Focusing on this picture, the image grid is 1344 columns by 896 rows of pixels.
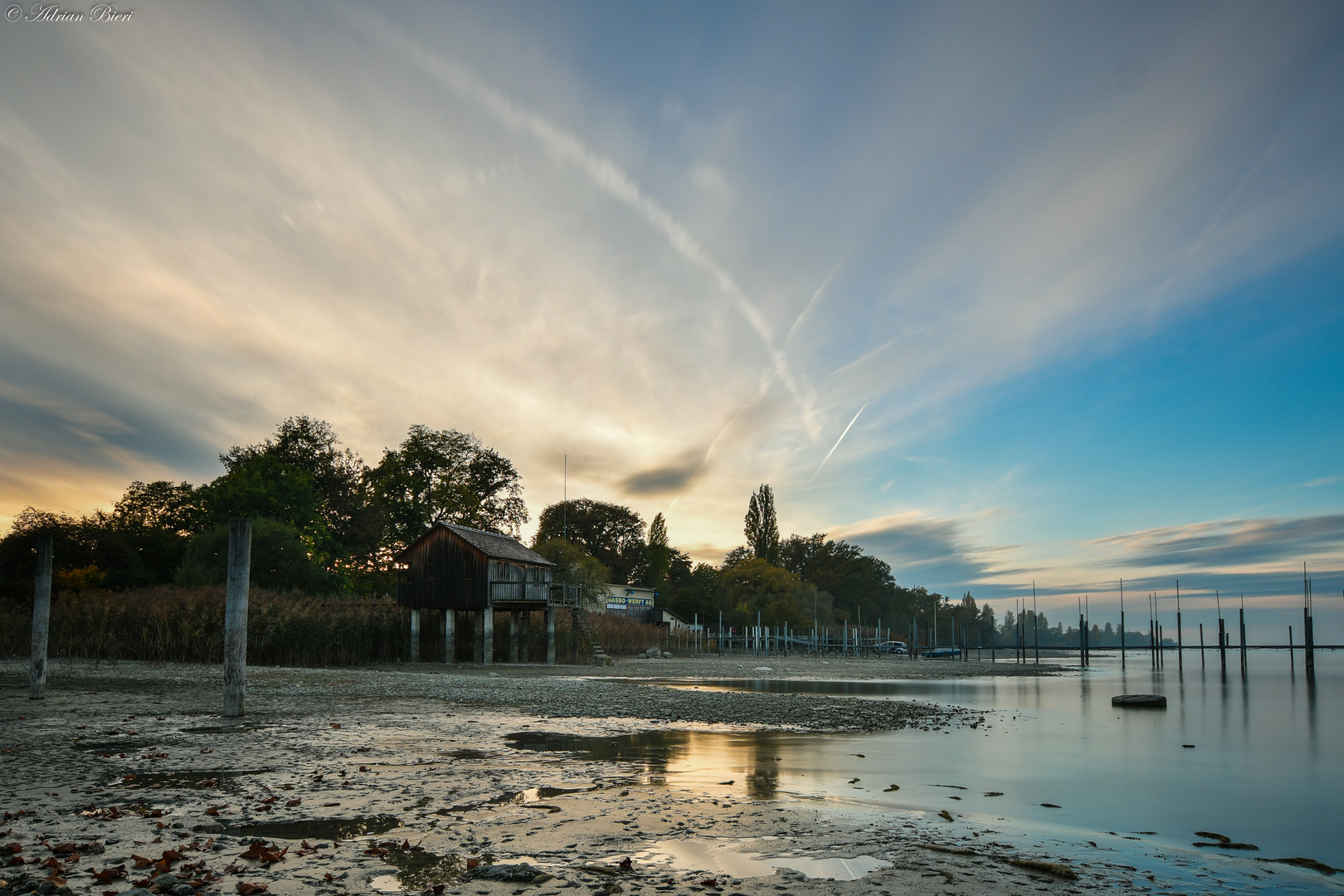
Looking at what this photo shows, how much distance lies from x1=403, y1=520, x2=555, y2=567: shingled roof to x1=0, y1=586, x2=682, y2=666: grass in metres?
5.56

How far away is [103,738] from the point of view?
38.8 ft

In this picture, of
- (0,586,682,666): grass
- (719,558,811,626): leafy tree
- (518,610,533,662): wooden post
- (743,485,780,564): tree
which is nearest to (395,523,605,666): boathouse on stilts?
(518,610,533,662): wooden post

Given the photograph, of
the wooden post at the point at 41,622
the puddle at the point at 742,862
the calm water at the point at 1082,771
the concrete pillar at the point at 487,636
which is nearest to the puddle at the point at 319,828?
the puddle at the point at 742,862

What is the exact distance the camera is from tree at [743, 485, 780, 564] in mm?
122500

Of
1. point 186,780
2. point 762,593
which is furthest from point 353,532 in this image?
point 186,780

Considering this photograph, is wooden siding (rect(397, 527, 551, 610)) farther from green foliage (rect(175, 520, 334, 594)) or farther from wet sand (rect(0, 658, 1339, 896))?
wet sand (rect(0, 658, 1339, 896))

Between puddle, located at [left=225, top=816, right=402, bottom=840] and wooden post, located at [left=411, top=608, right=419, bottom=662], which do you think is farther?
wooden post, located at [left=411, top=608, right=419, bottom=662]

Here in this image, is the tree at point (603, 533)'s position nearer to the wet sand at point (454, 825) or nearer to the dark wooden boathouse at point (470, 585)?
the dark wooden boathouse at point (470, 585)

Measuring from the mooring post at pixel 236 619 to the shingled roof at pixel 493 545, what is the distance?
30.3m

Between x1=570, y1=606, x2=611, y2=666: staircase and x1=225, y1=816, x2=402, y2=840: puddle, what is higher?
x1=225, y1=816, x2=402, y2=840: puddle

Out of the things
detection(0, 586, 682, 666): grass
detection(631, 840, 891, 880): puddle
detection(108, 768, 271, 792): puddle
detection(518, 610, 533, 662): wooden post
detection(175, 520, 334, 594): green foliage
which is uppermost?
detection(175, 520, 334, 594): green foliage

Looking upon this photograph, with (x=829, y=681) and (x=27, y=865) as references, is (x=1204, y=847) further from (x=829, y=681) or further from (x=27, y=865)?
(x=829, y=681)

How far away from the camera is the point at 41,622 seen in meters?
17.5

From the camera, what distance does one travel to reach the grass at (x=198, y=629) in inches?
1319
